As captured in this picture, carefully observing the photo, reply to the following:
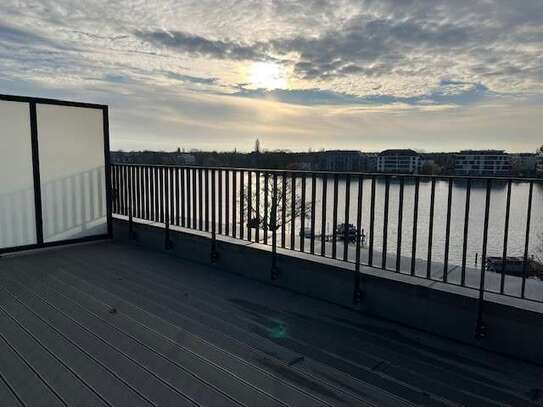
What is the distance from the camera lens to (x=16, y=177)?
440 cm

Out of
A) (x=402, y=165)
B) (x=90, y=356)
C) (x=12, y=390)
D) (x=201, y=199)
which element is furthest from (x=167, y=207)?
(x=402, y=165)

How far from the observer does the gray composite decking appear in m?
1.76

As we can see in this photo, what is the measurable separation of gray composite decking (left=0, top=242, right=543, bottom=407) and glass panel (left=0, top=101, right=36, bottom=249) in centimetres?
147

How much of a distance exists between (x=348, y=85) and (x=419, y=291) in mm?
12754

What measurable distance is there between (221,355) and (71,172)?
3907 millimetres

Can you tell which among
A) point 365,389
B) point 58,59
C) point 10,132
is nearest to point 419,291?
point 365,389

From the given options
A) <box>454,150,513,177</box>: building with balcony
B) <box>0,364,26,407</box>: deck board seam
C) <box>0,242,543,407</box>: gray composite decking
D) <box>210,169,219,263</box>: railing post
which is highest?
<box>454,150,513,177</box>: building with balcony

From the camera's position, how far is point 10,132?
14.0 ft

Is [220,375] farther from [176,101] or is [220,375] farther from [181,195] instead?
[176,101]

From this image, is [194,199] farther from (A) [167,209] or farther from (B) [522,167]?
(B) [522,167]

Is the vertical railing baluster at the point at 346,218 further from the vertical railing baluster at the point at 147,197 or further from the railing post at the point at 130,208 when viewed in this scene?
the railing post at the point at 130,208

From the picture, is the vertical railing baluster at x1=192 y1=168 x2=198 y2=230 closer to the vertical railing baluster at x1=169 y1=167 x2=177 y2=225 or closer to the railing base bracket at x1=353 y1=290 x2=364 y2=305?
the vertical railing baluster at x1=169 y1=167 x2=177 y2=225

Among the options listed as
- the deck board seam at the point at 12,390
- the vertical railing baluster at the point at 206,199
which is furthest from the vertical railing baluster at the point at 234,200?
the deck board seam at the point at 12,390

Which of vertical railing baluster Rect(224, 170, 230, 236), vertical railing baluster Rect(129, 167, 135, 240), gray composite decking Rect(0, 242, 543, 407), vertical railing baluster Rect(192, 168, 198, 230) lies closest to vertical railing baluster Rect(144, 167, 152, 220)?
vertical railing baluster Rect(129, 167, 135, 240)
